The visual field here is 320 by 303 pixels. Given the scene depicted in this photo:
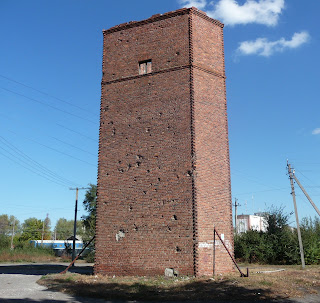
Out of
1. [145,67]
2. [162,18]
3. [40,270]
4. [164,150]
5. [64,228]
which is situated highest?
[162,18]

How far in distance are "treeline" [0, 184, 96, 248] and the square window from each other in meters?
21.4

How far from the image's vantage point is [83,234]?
35938 mm

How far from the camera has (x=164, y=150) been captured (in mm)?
14672

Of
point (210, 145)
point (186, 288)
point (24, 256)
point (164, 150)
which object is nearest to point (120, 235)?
point (164, 150)

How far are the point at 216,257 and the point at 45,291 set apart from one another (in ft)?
21.6

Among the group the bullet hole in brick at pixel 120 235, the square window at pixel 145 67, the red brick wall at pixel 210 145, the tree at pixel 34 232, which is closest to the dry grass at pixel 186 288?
the red brick wall at pixel 210 145

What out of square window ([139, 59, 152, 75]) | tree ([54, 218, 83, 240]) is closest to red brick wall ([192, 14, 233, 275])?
square window ([139, 59, 152, 75])

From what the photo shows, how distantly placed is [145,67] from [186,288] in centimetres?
1004

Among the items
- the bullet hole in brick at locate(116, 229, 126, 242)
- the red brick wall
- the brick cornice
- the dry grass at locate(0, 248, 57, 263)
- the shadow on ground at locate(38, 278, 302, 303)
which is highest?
the brick cornice

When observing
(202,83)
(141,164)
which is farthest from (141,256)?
(202,83)

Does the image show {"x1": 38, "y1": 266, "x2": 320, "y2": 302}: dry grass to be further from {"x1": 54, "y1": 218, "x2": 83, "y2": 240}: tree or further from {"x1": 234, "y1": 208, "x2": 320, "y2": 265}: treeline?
{"x1": 54, "y1": 218, "x2": 83, "y2": 240}: tree

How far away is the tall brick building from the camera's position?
45.2 ft

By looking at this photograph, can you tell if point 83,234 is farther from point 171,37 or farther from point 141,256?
point 171,37

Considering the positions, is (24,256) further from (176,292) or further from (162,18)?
(176,292)
